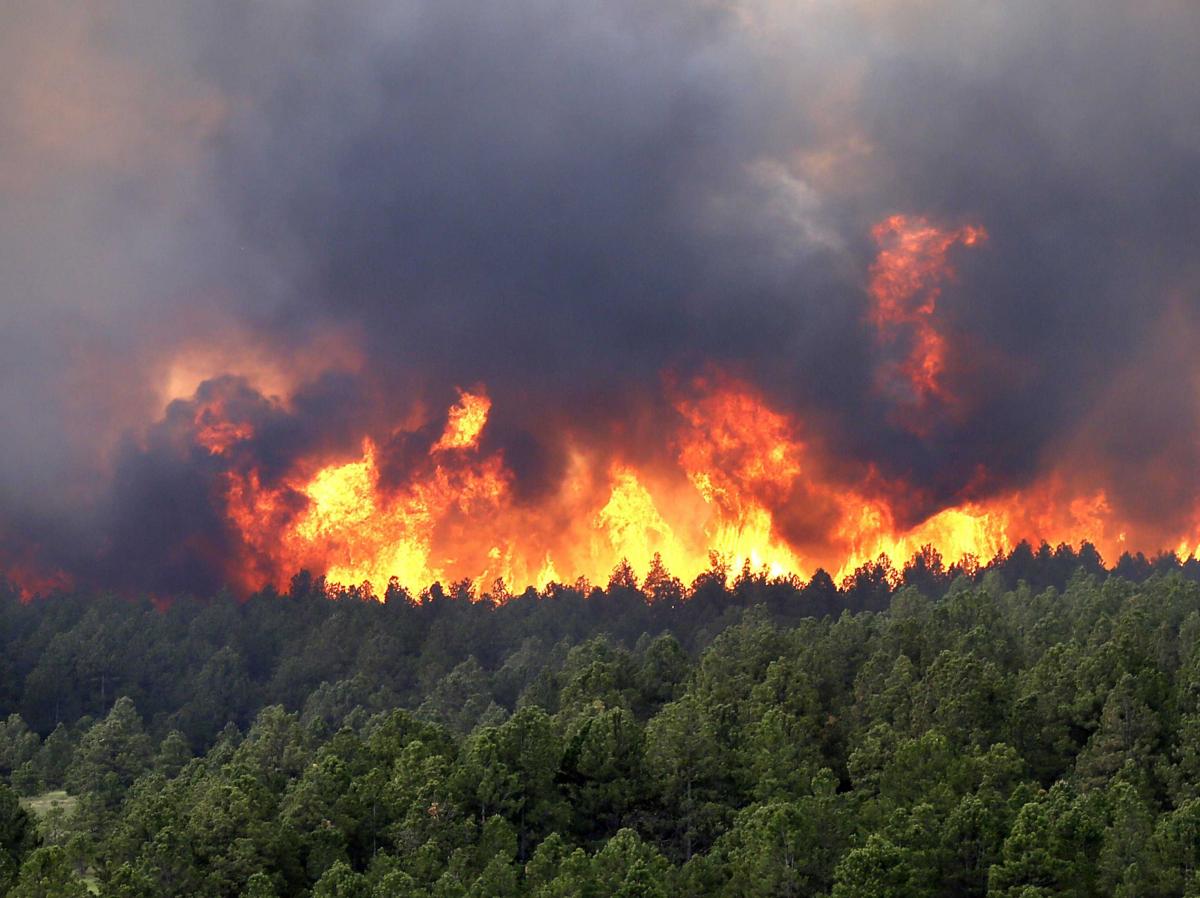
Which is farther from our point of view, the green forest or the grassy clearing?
the grassy clearing

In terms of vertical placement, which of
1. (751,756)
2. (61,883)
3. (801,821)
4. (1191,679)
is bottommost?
(61,883)

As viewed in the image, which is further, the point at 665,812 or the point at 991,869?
the point at 665,812

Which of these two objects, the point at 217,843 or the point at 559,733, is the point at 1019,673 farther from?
the point at 217,843

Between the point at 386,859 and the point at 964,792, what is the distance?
139 feet

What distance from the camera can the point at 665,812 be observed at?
118750mm

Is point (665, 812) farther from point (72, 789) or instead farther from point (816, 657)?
point (72, 789)

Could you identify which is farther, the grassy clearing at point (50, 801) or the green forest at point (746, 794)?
the grassy clearing at point (50, 801)

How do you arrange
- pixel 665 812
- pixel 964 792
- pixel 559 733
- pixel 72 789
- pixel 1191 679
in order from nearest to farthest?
1. pixel 964 792
2. pixel 665 812
3. pixel 1191 679
4. pixel 559 733
5. pixel 72 789

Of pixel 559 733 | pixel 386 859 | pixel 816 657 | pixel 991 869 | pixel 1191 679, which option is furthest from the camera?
pixel 816 657

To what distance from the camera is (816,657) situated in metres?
150

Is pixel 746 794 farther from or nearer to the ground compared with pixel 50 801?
nearer to the ground

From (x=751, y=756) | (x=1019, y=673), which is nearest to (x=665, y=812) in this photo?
(x=751, y=756)

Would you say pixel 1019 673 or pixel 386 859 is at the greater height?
pixel 1019 673

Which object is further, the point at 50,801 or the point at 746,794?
the point at 50,801
